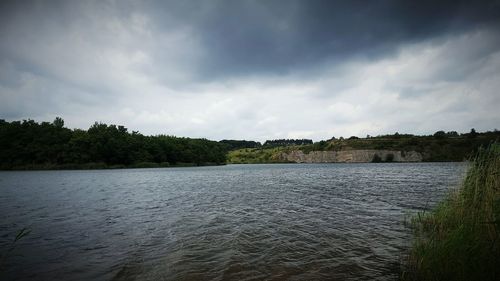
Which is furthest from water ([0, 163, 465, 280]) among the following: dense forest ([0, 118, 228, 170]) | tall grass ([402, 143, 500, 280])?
dense forest ([0, 118, 228, 170])

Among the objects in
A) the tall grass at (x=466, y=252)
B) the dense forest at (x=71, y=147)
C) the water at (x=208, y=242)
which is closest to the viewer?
the tall grass at (x=466, y=252)

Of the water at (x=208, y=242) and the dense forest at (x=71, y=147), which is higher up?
the dense forest at (x=71, y=147)

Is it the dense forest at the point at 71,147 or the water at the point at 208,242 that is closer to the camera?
the water at the point at 208,242

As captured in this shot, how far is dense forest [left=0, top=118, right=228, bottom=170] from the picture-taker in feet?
366

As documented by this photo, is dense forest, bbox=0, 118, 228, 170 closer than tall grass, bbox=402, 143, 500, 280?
No

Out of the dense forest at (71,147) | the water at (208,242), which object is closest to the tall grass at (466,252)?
the water at (208,242)

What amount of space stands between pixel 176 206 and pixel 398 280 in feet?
66.1

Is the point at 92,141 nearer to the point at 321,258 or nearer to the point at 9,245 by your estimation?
the point at 9,245

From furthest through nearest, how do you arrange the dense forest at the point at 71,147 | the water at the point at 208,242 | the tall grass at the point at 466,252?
the dense forest at the point at 71,147 → the water at the point at 208,242 → the tall grass at the point at 466,252

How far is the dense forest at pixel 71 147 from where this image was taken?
112 meters

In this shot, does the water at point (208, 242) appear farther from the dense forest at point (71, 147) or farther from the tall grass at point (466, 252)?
the dense forest at point (71, 147)

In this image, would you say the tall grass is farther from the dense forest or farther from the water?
the dense forest

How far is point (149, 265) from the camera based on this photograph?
10.7m

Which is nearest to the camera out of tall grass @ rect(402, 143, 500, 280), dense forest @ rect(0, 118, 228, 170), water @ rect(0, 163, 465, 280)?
tall grass @ rect(402, 143, 500, 280)
